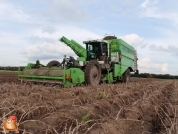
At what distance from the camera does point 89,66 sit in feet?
35.0

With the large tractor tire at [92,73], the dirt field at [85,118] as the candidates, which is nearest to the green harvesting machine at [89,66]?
the large tractor tire at [92,73]

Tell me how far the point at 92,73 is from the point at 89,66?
1.46 feet

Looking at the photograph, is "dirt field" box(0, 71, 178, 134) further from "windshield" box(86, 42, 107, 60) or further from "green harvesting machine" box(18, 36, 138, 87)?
"windshield" box(86, 42, 107, 60)

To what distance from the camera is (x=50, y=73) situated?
10453 mm

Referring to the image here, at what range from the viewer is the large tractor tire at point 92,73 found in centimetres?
1061

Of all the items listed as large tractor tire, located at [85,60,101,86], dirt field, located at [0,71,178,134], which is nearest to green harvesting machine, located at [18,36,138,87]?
large tractor tire, located at [85,60,101,86]

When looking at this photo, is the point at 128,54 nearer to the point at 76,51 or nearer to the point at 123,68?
the point at 123,68

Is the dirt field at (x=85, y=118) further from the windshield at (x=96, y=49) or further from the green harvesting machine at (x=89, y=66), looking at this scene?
the windshield at (x=96, y=49)

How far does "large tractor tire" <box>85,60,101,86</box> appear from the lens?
10.6 metres

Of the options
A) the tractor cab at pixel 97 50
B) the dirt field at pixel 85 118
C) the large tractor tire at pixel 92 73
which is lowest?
the dirt field at pixel 85 118

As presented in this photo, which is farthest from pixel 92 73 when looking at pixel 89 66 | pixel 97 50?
pixel 97 50

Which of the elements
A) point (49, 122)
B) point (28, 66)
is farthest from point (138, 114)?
point (28, 66)

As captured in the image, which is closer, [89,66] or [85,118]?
[85,118]

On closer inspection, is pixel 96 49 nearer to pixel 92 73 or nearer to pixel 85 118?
pixel 92 73
